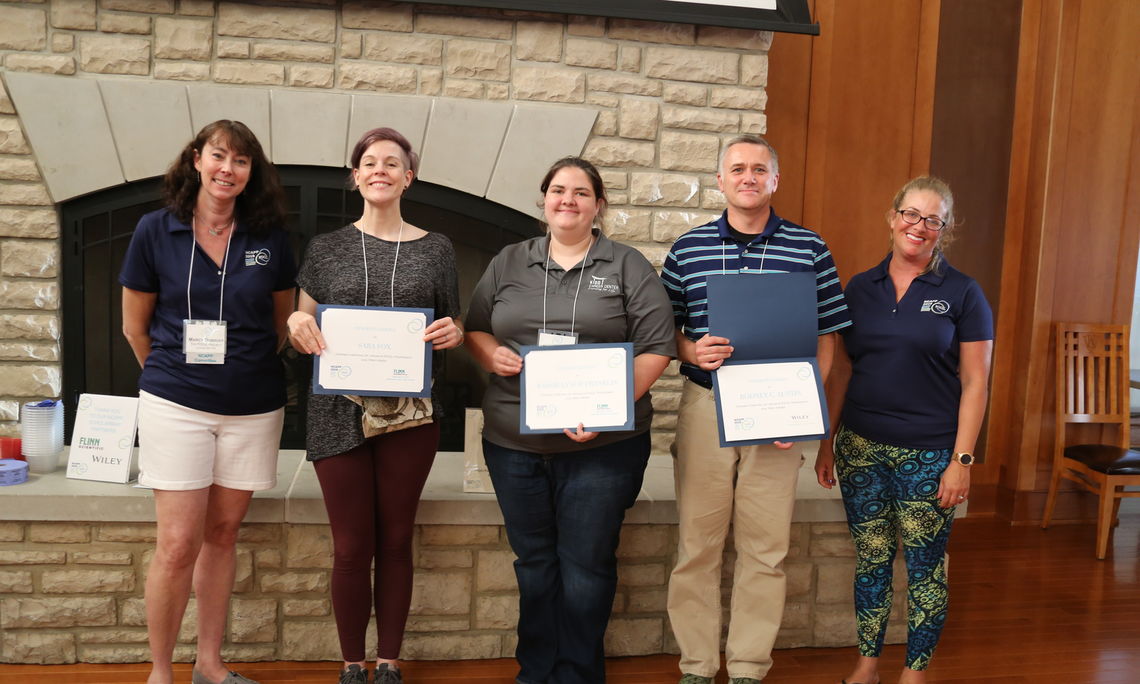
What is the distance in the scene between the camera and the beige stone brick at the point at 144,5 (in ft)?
9.21

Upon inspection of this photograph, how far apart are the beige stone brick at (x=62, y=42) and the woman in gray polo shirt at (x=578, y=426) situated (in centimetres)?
186

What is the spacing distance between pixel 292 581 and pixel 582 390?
1179mm

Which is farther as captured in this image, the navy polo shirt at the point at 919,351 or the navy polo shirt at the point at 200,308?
the navy polo shirt at the point at 919,351

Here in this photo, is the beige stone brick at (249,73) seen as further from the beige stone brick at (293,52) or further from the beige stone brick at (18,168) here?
the beige stone brick at (18,168)

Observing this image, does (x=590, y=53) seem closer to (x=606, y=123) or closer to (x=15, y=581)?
(x=606, y=123)

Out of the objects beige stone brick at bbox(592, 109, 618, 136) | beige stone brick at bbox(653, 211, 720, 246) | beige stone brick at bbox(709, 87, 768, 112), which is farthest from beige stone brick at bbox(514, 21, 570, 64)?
beige stone brick at bbox(653, 211, 720, 246)

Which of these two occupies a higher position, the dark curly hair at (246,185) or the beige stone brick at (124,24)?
the beige stone brick at (124,24)

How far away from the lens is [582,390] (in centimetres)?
198

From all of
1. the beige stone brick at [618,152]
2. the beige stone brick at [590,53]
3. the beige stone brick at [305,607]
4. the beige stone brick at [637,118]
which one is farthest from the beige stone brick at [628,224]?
the beige stone brick at [305,607]

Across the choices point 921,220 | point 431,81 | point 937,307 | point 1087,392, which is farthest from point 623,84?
point 1087,392

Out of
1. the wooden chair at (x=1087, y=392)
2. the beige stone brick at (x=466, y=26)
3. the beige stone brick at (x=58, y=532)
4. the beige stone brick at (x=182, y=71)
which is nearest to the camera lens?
the beige stone brick at (x=58, y=532)

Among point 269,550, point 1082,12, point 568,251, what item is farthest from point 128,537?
point 1082,12

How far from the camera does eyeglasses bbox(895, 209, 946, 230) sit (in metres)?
2.11

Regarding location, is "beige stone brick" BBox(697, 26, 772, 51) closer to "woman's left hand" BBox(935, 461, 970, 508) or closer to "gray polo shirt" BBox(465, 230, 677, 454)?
"gray polo shirt" BBox(465, 230, 677, 454)
